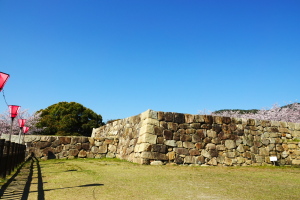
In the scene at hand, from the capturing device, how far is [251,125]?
10922mm

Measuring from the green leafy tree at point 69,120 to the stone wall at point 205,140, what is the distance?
45.2ft

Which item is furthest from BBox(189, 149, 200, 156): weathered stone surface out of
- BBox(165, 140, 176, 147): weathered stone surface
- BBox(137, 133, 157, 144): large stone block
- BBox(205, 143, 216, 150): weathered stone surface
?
BBox(137, 133, 157, 144): large stone block

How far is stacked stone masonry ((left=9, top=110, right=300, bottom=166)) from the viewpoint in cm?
916

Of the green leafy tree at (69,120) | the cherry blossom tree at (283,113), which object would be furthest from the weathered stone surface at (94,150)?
the cherry blossom tree at (283,113)

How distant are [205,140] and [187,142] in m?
0.82

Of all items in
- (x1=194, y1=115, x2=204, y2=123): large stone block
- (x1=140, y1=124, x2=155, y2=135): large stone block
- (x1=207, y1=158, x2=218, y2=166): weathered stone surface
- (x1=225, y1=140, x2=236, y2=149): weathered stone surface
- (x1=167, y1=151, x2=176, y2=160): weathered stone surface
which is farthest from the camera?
(x1=225, y1=140, x2=236, y2=149): weathered stone surface

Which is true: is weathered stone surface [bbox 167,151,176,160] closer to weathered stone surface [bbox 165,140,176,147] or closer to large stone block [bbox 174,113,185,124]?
weathered stone surface [bbox 165,140,176,147]

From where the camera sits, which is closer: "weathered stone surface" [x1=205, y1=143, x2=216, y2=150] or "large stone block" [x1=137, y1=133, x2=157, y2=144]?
"large stone block" [x1=137, y1=133, x2=157, y2=144]

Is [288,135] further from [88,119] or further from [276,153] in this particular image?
[88,119]

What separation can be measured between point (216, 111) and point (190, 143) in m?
23.4

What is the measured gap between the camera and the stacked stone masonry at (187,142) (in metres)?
9.16

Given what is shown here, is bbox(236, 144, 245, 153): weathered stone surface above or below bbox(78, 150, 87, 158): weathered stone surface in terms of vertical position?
above

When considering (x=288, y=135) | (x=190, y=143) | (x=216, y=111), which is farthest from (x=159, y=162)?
(x=216, y=111)

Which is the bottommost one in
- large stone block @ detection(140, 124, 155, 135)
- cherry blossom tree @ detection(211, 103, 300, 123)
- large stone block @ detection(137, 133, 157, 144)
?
large stone block @ detection(137, 133, 157, 144)
